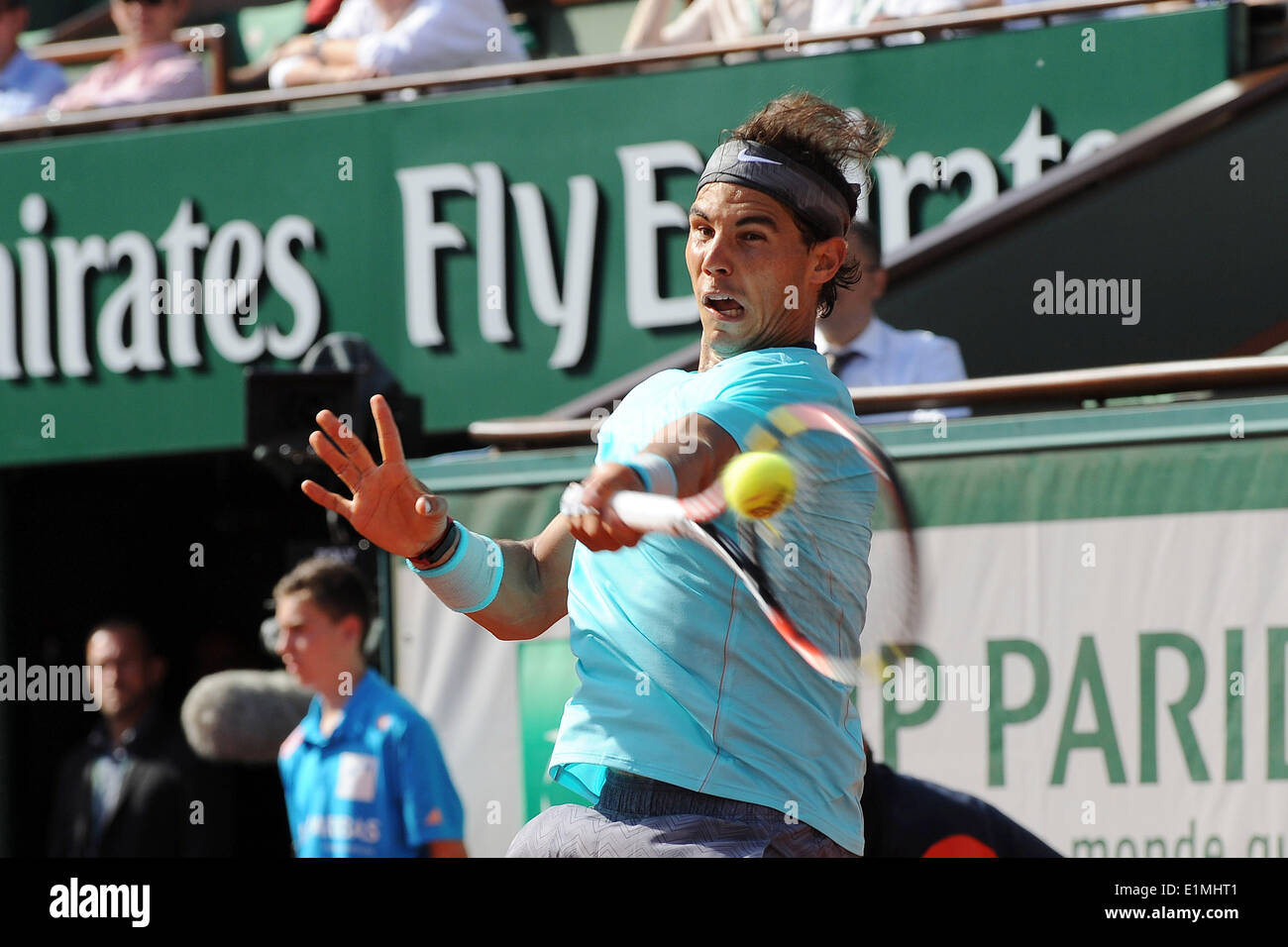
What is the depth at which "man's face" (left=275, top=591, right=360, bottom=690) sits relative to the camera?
19.5 ft

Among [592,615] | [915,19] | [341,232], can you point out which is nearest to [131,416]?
[341,232]

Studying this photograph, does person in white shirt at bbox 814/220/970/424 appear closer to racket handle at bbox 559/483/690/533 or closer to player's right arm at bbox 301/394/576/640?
player's right arm at bbox 301/394/576/640

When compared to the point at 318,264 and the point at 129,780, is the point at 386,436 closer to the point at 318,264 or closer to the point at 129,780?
the point at 129,780

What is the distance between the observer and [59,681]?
9148mm

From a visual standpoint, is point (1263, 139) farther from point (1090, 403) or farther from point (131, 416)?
point (131, 416)

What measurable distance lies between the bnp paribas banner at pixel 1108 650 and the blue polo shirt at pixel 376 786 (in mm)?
444

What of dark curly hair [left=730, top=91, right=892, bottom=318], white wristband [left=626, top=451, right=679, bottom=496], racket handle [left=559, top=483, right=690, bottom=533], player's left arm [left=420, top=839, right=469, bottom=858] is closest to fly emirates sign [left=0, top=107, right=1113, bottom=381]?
player's left arm [left=420, top=839, right=469, bottom=858]

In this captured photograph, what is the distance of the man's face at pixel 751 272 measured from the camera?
9.61 feet

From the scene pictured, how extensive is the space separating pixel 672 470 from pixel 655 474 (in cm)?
3

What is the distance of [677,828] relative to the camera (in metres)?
2.75

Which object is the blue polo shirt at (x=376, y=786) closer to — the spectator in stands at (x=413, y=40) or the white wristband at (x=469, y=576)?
the white wristband at (x=469, y=576)

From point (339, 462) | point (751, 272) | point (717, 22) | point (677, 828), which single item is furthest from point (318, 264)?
point (677, 828)

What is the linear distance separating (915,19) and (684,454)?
479 centimetres

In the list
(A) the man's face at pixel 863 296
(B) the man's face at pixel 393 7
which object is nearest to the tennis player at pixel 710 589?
(A) the man's face at pixel 863 296
